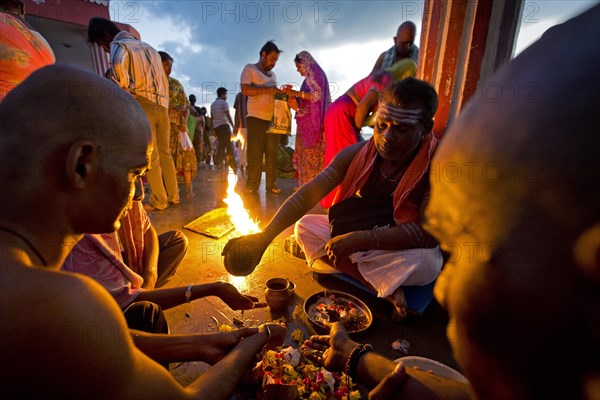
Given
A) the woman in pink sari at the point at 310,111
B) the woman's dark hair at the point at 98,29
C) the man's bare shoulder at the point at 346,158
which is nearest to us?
the man's bare shoulder at the point at 346,158

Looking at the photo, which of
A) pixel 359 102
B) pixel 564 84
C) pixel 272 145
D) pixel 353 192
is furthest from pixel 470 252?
pixel 272 145

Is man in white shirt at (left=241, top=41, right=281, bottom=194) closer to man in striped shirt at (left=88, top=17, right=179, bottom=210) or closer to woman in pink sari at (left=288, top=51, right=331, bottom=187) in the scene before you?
woman in pink sari at (left=288, top=51, right=331, bottom=187)

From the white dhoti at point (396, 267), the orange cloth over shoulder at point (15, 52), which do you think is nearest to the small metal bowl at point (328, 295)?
the white dhoti at point (396, 267)

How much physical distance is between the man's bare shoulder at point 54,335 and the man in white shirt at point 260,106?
586 cm

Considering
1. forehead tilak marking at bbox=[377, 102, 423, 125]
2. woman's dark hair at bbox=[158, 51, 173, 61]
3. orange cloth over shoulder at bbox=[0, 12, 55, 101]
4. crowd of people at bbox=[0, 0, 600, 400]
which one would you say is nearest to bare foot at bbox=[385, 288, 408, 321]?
crowd of people at bbox=[0, 0, 600, 400]

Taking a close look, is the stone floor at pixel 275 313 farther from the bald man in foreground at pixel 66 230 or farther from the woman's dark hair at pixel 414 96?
the woman's dark hair at pixel 414 96

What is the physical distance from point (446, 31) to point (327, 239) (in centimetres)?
364

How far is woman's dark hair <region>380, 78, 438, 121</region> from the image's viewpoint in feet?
8.95

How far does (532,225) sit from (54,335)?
124 cm

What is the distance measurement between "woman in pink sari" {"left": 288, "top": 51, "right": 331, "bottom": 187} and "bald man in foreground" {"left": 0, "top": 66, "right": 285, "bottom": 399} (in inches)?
201

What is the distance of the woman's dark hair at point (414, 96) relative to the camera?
2729 mm

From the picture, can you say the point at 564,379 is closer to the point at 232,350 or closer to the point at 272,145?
the point at 232,350

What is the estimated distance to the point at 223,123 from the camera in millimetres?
10867

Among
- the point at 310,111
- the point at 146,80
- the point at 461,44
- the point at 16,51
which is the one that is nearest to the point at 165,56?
the point at 146,80
